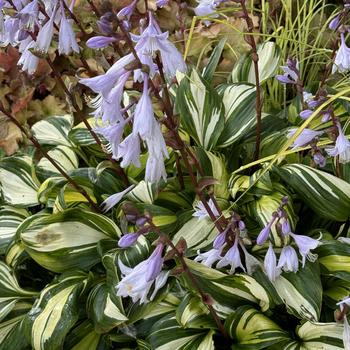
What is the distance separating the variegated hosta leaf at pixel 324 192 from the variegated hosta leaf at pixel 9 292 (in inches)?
31.4

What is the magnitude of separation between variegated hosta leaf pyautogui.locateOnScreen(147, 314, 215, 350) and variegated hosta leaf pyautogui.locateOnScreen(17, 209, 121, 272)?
293 millimetres

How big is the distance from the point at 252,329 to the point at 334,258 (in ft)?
0.90

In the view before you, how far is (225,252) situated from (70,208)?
0.47 meters

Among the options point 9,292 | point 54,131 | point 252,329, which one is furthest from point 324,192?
point 54,131

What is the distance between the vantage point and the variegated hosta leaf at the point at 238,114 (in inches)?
63.0

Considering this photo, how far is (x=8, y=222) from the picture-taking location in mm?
1661

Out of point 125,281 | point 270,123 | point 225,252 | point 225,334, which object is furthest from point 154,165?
point 270,123

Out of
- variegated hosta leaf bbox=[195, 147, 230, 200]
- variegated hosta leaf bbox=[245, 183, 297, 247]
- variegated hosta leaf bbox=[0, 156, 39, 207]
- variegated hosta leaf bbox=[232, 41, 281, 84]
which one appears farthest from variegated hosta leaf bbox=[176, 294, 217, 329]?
variegated hosta leaf bbox=[232, 41, 281, 84]

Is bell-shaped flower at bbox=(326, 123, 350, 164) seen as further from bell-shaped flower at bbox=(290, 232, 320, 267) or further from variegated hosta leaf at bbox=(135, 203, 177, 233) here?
variegated hosta leaf at bbox=(135, 203, 177, 233)

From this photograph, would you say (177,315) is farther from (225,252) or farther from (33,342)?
(33,342)

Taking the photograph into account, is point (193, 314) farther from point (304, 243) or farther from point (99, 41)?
point (99, 41)

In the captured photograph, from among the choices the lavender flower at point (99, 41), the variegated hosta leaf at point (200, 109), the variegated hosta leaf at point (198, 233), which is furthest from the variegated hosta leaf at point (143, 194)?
the lavender flower at point (99, 41)

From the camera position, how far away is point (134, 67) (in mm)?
851

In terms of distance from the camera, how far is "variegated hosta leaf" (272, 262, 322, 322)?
3.97 ft
